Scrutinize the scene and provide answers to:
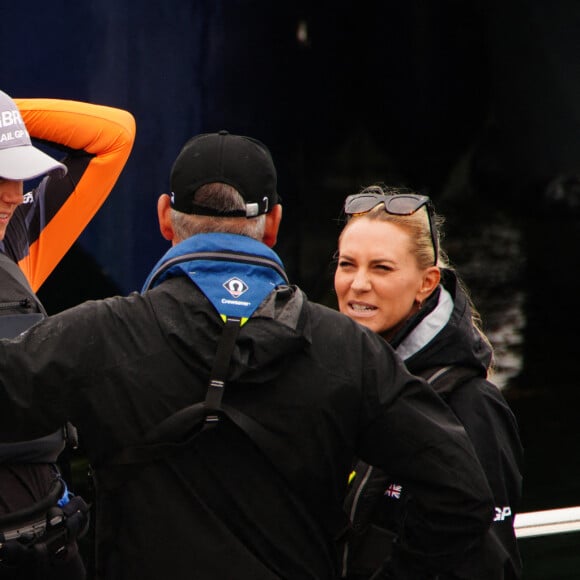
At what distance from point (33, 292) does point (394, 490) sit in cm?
96

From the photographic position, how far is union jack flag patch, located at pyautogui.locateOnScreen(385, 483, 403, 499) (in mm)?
1967

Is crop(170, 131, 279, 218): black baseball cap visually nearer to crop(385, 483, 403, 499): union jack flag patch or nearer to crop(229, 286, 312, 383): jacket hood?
crop(229, 286, 312, 383): jacket hood

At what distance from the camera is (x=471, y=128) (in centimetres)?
983

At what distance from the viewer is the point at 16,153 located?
7.97 ft

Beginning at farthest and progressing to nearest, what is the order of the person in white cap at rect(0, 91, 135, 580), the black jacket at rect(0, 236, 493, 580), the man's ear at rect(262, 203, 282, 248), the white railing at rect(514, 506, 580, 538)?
the white railing at rect(514, 506, 580, 538)
the person in white cap at rect(0, 91, 135, 580)
the man's ear at rect(262, 203, 282, 248)
the black jacket at rect(0, 236, 493, 580)

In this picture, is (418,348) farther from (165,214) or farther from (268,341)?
(165,214)

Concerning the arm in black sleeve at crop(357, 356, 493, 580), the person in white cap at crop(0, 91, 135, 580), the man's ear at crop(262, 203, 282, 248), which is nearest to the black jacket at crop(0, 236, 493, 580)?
the arm in black sleeve at crop(357, 356, 493, 580)

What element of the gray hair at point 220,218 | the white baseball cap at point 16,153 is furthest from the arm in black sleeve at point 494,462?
the white baseball cap at point 16,153

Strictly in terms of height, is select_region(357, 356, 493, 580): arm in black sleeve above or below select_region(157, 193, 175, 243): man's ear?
below

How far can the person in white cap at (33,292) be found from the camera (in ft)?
7.58

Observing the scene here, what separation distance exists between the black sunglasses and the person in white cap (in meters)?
0.66

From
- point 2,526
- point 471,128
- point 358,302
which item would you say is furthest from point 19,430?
point 471,128

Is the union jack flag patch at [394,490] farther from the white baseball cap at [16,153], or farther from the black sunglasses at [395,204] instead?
the white baseball cap at [16,153]

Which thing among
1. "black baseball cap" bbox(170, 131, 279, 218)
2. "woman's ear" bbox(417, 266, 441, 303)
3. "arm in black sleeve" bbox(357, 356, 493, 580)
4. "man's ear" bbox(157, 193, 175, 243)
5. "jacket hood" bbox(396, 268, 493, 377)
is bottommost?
"arm in black sleeve" bbox(357, 356, 493, 580)
